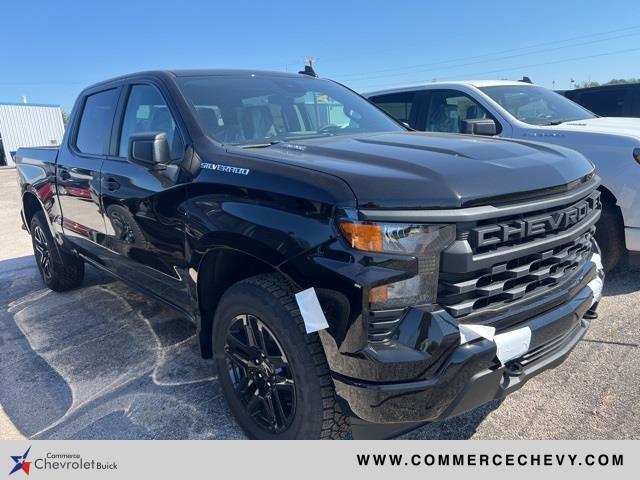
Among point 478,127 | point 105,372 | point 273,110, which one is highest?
point 273,110

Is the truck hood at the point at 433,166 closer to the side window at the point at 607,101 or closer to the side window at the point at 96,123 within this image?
the side window at the point at 96,123

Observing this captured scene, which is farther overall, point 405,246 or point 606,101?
point 606,101

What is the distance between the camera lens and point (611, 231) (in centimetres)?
419

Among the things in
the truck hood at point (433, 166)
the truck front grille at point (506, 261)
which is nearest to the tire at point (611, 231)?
the truck hood at point (433, 166)

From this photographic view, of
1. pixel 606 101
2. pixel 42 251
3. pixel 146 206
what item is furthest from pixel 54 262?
pixel 606 101

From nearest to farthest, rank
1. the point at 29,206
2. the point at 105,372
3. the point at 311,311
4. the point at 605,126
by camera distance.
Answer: the point at 311,311 < the point at 105,372 < the point at 605,126 < the point at 29,206

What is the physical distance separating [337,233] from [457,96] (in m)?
4.22

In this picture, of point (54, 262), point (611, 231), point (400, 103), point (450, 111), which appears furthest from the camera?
point (400, 103)

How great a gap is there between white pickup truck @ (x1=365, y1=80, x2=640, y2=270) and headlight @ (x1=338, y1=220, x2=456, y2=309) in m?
2.42

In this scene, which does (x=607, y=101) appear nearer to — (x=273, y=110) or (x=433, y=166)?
(x=273, y=110)

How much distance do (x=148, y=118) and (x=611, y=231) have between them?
3.68m
